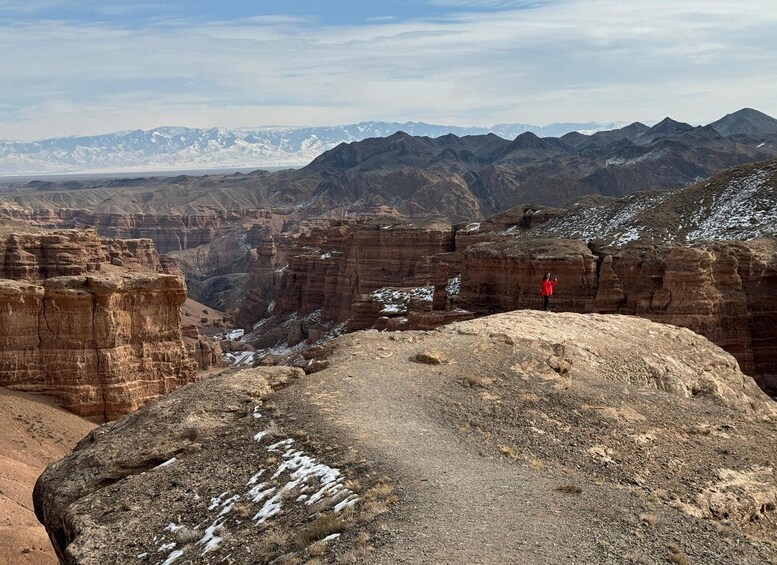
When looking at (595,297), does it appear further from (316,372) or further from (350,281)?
(350,281)

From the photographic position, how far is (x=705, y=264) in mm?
34938

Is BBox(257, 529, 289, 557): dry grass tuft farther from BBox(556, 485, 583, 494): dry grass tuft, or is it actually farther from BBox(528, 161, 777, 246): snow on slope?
BBox(528, 161, 777, 246): snow on slope

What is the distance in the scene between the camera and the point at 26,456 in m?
23.6

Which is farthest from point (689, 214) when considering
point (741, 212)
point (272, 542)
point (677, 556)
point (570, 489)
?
point (272, 542)

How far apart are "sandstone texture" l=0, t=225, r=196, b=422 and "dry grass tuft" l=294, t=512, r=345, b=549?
1834 centimetres

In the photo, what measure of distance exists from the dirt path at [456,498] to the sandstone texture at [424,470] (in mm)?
29

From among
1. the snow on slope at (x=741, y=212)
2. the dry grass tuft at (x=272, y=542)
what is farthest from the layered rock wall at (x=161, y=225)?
the dry grass tuft at (x=272, y=542)

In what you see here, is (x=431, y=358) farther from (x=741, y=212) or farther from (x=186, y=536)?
(x=741, y=212)

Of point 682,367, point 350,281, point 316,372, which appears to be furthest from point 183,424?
point 350,281

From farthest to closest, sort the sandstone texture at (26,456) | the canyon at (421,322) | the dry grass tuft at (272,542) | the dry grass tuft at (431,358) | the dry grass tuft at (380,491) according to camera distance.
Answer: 1. the sandstone texture at (26,456)
2. the dry grass tuft at (431,358)
3. the canyon at (421,322)
4. the dry grass tuft at (380,491)
5. the dry grass tuft at (272,542)

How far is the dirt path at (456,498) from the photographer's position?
948cm

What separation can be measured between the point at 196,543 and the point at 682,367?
1395 cm

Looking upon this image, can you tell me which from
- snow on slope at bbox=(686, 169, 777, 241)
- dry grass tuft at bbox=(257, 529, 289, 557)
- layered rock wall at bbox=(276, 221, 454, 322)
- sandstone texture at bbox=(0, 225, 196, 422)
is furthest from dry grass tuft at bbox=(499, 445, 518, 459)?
layered rock wall at bbox=(276, 221, 454, 322)

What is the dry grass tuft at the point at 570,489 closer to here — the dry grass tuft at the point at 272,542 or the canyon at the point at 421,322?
the canyon at the point at 421,322
